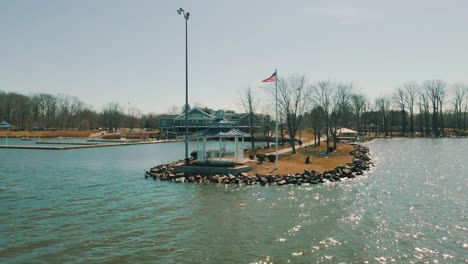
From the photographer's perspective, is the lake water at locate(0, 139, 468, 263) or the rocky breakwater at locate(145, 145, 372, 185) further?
the rocky breakwater at locate(145, 145, 372, 185)

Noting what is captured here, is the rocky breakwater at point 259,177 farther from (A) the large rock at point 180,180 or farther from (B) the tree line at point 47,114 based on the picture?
(B) the tree line at point 47,114

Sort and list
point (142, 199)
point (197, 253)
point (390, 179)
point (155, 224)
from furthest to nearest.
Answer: point (390, 179) < point (142, 199) < point (155, 224) < point (197, 253)

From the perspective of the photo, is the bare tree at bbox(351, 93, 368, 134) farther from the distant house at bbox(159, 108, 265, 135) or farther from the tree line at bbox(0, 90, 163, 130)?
the tree line at bbox(0, 90, 163, 130)

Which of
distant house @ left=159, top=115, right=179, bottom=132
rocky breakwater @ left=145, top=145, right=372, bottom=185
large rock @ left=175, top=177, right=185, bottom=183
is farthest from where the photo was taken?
distant house @ left=159, top=115, right=179, bottom=132

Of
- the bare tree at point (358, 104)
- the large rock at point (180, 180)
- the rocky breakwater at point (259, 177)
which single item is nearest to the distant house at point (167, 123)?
the bare tree at point (358, 104)

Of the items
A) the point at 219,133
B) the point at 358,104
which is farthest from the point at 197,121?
the point at 219,133

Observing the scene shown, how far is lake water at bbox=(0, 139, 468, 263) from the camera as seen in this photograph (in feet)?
40.1

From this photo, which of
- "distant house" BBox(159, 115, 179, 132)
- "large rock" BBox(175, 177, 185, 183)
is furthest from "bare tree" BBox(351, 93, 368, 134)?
"large rock" BBox(175, 177, 185, 183)

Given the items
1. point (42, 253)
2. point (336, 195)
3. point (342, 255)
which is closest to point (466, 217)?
point (336, 195)

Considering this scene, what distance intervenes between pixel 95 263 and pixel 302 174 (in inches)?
714

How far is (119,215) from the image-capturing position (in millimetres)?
17078

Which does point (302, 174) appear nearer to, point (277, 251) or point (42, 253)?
point (277, 251)

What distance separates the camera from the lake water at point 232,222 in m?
12.2

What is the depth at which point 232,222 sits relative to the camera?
52.2 ft
